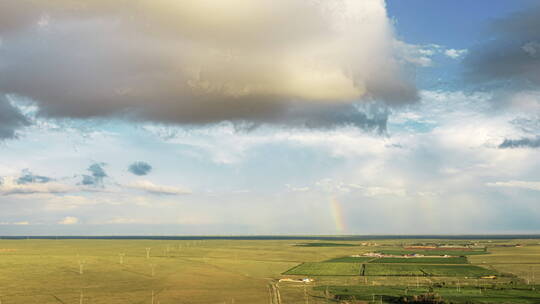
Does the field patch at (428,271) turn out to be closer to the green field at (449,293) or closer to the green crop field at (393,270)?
the green crop field at (393,270)

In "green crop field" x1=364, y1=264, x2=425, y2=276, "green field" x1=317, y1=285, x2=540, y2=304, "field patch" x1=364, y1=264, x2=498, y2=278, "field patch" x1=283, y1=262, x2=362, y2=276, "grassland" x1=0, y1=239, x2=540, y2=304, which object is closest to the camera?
"green field" x1=317, y1=285, x2=540, y2=304

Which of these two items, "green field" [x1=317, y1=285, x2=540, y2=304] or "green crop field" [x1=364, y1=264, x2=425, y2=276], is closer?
"green field" [x1=317, y1=285, x2=540, y2=304]

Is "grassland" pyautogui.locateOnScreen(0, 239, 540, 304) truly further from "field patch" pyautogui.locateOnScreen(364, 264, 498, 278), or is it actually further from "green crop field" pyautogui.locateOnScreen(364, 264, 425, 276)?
"green crop field" pyautogui.locateOnScreen(364, 264, 425, 276)

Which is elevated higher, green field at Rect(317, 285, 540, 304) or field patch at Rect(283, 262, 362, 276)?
green field at Rect(317, 285, 540, 304)

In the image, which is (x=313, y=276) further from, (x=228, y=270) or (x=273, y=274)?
(x=228, y=270)

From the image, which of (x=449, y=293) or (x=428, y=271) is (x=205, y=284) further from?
(x=428, y=271)

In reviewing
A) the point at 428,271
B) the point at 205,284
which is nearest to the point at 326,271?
the point at 428,271

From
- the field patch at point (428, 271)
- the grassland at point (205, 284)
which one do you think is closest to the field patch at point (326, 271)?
the grassland at point (205, 284)

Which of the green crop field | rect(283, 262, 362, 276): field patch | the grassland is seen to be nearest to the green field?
the grassland

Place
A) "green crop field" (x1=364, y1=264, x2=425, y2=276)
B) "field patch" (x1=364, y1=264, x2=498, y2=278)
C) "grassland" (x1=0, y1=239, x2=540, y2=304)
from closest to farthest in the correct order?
"grassland" (x1=0, y1=239, x2=540, y2=304) → "field patch" (x1=364, y1=264, x2=498, y2=278) → "green crop field" (x1=364, y1=264, x2=425, y2=276)
